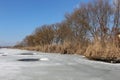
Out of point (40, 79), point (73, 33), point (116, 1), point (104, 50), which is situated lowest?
point (40, 79)

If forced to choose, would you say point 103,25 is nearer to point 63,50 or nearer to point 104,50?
point 63,50

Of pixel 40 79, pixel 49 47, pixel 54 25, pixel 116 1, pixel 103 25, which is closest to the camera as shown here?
pixel 40 79

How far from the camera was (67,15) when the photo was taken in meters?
37.1

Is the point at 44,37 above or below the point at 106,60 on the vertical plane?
above

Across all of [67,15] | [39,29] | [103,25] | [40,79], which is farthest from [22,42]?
[40,79]

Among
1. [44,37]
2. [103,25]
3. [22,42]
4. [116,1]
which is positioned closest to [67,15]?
[103,25]

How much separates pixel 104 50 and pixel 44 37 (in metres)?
39.5

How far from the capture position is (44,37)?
56.0m

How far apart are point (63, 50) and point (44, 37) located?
2754 centimetres

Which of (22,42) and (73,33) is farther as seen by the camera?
(22,42)

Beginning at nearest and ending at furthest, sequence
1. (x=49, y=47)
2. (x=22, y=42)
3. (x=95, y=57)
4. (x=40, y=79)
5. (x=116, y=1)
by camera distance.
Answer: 1. (x=40, y=79)
2. (x=95, y=57)
3. (x=116, y=1)
4. (x=49, y=47)
5. (x=22, y=42)

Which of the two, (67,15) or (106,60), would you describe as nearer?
(106,60)

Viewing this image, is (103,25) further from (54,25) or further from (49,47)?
(54,25)

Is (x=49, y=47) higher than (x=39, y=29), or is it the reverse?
(x=39, y=29)
